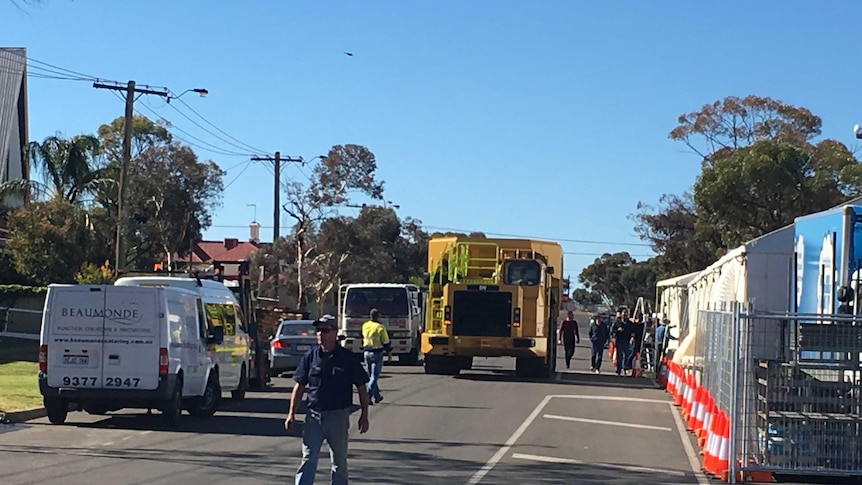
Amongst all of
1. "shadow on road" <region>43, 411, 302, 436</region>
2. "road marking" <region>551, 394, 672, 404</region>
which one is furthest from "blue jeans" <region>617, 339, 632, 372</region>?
"shadow on road" <region>43, 411, 302, 436</region>

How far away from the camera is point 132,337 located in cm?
1703

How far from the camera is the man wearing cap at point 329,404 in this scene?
10.4m

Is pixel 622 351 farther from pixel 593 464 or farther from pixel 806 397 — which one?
pixel 806 397

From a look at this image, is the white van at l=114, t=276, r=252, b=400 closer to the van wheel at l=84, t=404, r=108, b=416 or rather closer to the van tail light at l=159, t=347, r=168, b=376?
the van wheel at l=84, t=404, r=108, b=416

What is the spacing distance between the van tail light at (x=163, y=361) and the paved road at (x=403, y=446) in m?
0.84

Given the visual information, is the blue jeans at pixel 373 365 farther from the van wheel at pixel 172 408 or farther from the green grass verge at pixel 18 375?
the green grass verge at pixel 18 375

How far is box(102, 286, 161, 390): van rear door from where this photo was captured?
55.6 feet

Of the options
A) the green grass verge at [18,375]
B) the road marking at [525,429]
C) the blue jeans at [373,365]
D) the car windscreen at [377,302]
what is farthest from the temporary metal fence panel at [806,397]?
the car windscreen at [377,302]

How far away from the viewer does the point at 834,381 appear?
12953mm

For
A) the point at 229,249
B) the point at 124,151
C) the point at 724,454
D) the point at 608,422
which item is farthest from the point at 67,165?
the point at 229,249

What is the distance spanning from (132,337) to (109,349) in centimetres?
36

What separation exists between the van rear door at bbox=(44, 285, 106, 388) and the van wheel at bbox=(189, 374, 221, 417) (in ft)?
6.86

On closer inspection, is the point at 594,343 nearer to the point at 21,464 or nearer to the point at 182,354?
the point at 182,354

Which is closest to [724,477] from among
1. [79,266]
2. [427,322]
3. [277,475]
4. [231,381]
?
[277,475]
